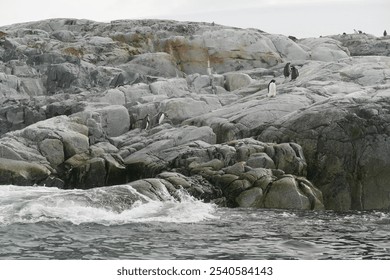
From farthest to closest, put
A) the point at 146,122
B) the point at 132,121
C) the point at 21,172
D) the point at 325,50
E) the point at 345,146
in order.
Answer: the point at 325,50 < the point at 132,121 < the point at 146,122 < the point at 21,172 < the point at 345,146

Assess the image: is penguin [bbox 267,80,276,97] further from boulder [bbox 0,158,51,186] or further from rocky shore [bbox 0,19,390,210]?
boulder [bbox 0,158,51,186]

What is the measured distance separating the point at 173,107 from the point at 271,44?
24.1 metres

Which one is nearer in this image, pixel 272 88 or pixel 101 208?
pixel 101 208

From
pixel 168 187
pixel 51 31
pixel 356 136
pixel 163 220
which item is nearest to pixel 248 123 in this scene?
pixel 356 136

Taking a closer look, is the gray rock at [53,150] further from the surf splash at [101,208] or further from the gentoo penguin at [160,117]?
the gentoo penguin at [160,117]

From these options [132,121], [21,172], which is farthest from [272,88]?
[21,172]

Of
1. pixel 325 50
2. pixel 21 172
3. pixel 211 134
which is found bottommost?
pixel 21 172

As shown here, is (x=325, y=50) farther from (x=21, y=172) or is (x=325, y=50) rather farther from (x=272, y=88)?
Answer: (x=21, y=172)

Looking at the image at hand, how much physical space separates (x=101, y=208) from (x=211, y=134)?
10070 millimetres

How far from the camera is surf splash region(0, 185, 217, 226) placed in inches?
649

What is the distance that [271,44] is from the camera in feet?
177

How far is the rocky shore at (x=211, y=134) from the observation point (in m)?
22.0

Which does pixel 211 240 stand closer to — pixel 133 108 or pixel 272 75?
pixel 133 108

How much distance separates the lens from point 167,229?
50.8 ft
